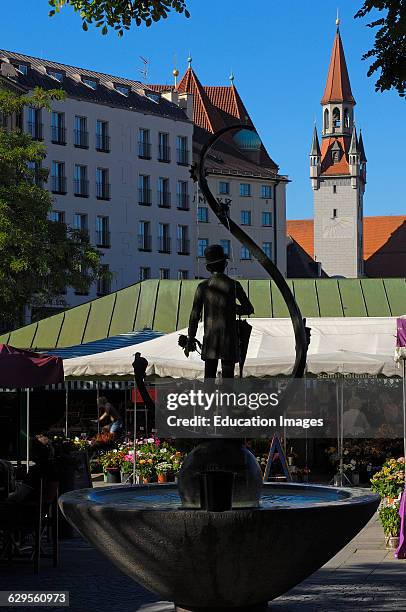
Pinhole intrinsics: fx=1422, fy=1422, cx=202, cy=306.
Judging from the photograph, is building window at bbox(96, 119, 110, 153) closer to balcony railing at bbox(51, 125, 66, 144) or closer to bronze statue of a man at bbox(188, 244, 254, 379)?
balcony railing at bbox(51, 125, 66, 144)

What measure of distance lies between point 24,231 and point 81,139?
4711 centimetres

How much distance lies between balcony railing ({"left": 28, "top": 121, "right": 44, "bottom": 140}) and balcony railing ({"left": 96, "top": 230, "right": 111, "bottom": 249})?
8.21 metres

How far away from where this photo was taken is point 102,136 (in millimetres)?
89750

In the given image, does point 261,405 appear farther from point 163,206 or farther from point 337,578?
point 163,206

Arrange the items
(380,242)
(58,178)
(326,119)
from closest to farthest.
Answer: (58,178), (326,119), (380,242)

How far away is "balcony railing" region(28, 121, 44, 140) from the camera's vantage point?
83.6 m

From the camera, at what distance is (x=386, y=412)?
3170cm

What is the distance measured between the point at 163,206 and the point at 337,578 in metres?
82.1

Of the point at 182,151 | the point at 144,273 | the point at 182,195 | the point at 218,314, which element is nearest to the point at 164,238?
the point at 144,273

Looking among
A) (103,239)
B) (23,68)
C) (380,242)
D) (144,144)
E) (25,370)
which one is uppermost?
(380,242)

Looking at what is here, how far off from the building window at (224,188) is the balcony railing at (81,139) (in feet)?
88.1

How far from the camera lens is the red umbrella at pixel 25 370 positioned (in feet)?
63.9

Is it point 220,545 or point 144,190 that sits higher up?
point 144,190

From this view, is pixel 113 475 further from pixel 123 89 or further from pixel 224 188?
pixel 224 188
